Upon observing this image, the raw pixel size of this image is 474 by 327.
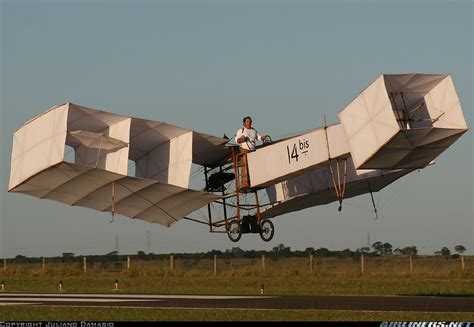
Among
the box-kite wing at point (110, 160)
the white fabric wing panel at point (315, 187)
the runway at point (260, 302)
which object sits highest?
the box-kite wing at point (110, 160)

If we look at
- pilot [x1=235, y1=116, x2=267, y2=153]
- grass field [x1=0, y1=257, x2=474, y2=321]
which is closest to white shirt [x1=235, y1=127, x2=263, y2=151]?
pilot [x1=235, y1=116, x2=267, y2=153]

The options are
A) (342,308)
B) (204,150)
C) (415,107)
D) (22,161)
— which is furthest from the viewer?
(204,150)

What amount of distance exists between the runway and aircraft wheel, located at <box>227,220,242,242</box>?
469cm

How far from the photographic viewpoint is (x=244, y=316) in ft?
97.1

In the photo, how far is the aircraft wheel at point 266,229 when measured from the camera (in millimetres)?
43781

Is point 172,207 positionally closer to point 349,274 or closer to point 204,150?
point 204,150

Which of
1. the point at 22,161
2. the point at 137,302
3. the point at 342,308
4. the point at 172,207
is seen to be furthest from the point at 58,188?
the point at 342,308

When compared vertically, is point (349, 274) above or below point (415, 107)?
below

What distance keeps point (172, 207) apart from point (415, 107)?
16243 millimetres

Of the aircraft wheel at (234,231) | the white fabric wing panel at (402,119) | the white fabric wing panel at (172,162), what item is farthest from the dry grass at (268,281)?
the white fabric wing panel at (402,119)

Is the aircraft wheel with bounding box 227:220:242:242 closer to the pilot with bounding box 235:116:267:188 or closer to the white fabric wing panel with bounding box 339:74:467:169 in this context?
the pilot with bounding box 235:116:267:188

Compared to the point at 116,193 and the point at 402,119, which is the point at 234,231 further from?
the point at 402,119

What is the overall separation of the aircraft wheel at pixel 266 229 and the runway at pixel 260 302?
15.1 feet

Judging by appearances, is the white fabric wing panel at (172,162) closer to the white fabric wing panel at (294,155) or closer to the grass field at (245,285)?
the white fabric wing panel at (294,155)
